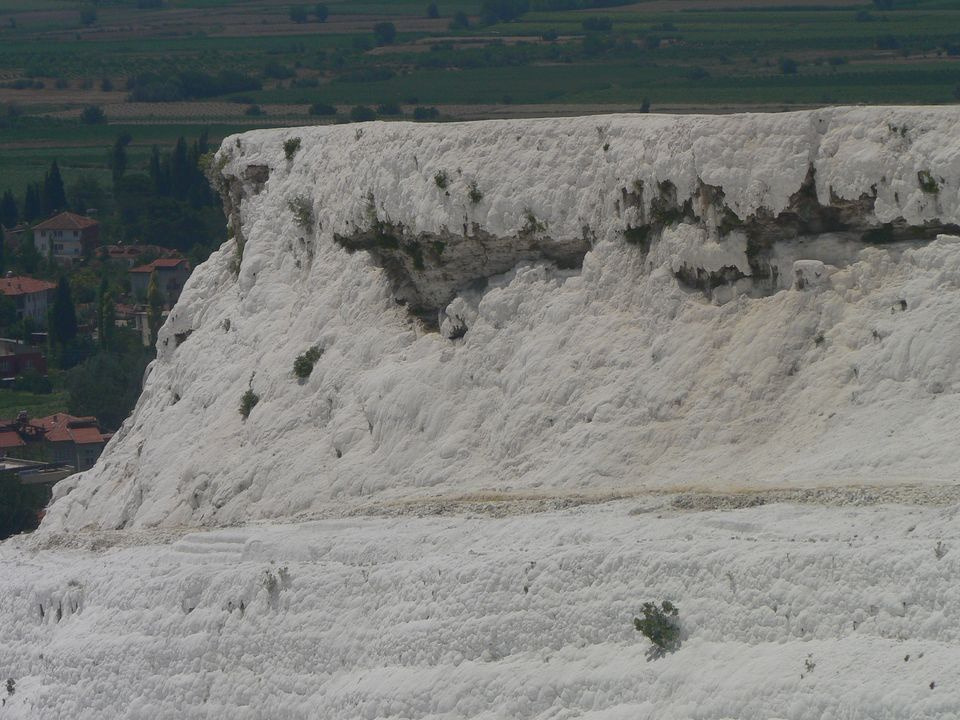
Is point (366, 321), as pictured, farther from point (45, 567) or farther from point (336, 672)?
point (336, 672)

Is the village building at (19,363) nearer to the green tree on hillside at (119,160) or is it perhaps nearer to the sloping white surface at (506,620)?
the green tree on hillside at (119,160)

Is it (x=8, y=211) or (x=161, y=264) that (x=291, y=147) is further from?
(x=8, y=211)

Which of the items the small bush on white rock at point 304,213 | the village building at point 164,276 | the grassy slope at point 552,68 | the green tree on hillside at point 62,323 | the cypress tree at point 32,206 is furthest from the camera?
the cypress tree at point 32,206

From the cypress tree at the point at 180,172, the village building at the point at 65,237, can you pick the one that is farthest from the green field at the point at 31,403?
the cypress tree at the point at 180,172

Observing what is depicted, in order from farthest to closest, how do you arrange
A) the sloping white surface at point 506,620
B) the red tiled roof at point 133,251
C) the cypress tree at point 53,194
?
the cypress tree at point 53,194 → the red tiled roof at point 133,251 → the sloping white surface at point 506,620

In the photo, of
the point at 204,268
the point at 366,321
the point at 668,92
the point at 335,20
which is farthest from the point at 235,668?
the point at 335,20

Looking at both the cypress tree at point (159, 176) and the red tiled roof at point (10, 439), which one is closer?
the red tiled roof at point (10, 439)
